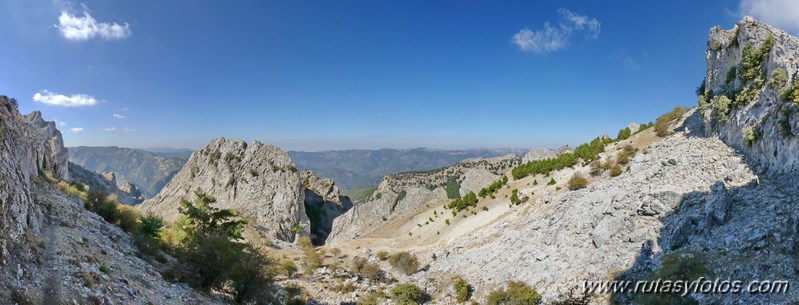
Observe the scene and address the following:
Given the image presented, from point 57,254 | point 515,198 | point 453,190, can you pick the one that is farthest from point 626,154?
point 453,190

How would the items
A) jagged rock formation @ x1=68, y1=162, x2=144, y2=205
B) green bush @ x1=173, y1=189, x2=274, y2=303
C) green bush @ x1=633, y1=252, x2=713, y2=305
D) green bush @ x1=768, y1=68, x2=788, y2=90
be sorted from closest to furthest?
green bush @ x1=633, y1=252, x2=713, y2=305, green bush @ x1=173, y1=189, x2=274, y2=303, green bush @ x1=768, y1=68, x2=788, y2=90, jagged rock formation @ x1=68, y1=162, x2=144, y2=205

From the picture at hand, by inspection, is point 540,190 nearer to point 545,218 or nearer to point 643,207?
point 545,218

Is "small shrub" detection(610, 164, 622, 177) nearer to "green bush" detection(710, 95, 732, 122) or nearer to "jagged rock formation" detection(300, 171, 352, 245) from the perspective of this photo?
"green bush" detection(710, 95, 732, 122)

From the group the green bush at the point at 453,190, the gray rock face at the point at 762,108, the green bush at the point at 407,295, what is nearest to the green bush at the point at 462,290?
the green bush at the point at 407,295

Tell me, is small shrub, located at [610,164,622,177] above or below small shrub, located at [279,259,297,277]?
above

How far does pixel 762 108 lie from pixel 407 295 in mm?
27856

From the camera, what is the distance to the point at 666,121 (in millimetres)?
51562

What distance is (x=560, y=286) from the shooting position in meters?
24.1

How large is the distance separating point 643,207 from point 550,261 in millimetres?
7549

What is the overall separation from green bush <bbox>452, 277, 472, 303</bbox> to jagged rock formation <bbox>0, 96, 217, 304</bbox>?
17.1m

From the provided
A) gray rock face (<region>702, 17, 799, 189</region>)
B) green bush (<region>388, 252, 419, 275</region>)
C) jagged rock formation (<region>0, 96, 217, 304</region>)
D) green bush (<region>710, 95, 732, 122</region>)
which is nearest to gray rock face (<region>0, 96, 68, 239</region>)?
jagged rock formation (<region>0, 96, 217, 304</region>)

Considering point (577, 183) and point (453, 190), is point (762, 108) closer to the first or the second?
point (577, 183)

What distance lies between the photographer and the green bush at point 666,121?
4706 centimetres

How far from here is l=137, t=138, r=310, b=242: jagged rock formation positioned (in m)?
63.0
